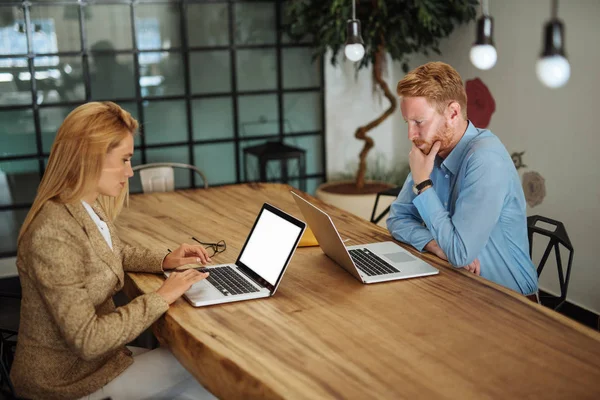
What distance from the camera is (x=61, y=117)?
5.17m

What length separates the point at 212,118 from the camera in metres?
5.55

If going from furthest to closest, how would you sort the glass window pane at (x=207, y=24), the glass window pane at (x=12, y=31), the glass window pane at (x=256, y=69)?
the glass window pane at (x=256, y=69), the glass window pane at (x=207, y=24), the glass window pane at (x=12, y=31)

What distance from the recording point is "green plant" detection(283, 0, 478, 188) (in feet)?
15.4

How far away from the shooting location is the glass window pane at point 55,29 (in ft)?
16.3

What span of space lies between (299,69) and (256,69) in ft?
1.14

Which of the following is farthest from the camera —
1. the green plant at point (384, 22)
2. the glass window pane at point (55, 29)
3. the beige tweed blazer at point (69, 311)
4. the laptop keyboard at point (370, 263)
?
the glass window pane at point (55, 29)

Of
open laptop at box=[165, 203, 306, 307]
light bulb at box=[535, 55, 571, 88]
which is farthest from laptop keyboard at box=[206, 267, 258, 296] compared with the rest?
light bulb at box=[535, 55, 571, 88]

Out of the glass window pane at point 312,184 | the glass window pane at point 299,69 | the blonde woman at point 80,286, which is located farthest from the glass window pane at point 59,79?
the blonde woman at point 80,286

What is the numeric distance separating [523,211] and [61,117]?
3622 mm

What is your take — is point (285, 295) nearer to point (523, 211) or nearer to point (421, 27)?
point (523, 211)

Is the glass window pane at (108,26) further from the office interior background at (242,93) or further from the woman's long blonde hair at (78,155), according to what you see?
the woman's long blonde hair at (78,155)

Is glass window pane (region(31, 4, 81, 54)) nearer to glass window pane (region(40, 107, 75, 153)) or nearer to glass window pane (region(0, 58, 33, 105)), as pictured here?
glass window pane (region(0, 58, 33, 105))

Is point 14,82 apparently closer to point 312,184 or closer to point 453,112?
point 312,184

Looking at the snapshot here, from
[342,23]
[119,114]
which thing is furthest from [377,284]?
[342,23]
